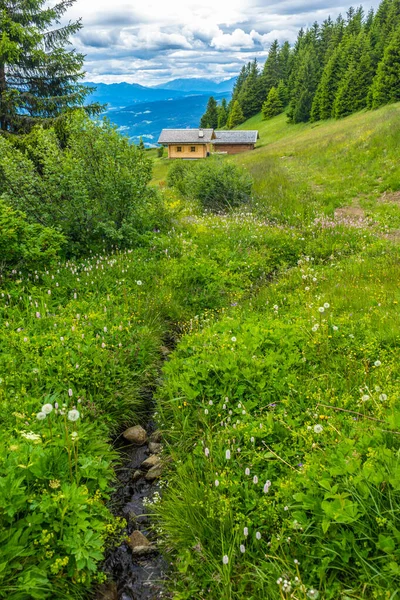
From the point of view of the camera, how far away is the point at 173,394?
508 cm

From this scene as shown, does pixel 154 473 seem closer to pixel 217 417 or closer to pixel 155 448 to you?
pixel 155 448

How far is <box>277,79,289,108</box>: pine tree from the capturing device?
283 feet

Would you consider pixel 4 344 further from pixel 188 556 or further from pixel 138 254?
pixel 138 254

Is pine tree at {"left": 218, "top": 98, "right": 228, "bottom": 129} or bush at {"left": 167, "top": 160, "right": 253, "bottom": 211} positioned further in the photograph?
pine tree at {"left": 218, "top": 98, "right": 228, "bottom": 129}

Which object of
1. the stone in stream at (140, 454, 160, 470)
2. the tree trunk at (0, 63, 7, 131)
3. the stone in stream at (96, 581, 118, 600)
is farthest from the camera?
the tree trunk at (0, 63, 7, 131)

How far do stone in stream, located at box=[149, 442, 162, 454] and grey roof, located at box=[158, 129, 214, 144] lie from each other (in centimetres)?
7614

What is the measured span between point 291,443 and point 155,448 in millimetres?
1869

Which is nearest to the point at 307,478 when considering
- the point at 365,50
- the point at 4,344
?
the point at 4,344

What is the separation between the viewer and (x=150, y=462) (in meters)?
4.64

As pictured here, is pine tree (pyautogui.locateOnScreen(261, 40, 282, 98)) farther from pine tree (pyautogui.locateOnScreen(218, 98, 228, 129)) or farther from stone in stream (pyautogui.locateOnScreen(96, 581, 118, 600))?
stone in stream (pyautogui.locateOnScreen(96, 581, 118, 600))

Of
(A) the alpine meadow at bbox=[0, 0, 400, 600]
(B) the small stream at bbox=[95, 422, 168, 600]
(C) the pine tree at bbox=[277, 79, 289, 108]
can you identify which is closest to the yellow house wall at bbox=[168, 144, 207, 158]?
(C) the pine tree at bbox=[277, 79, 289, 108]

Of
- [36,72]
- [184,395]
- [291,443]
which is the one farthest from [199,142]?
[291,443]

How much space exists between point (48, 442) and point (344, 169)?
19.2 meters

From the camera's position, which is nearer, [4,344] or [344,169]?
[4,344]
